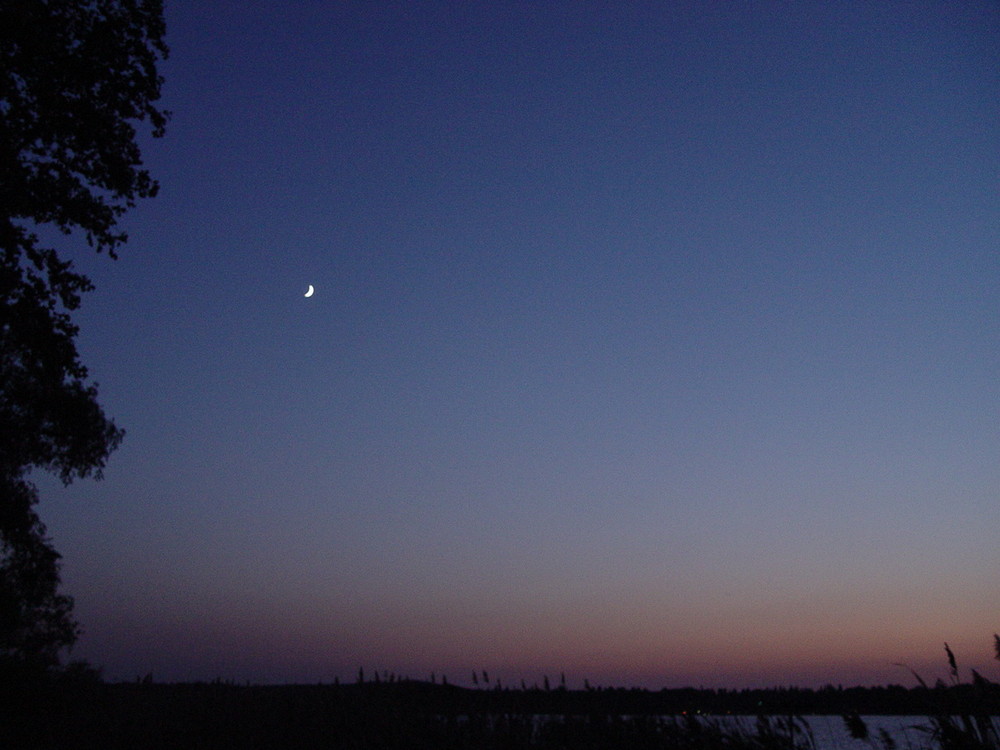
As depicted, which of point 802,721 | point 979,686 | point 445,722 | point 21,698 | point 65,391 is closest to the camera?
point 979,686

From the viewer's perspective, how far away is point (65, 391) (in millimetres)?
22141

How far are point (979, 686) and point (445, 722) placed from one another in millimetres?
12685

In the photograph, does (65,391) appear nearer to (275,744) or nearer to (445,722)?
(275,744)

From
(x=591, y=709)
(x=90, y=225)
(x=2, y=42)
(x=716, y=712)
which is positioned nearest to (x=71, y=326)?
(x=90, y=225)

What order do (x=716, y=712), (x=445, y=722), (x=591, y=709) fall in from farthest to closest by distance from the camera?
(x=445, y=722) < (x=591, y=709) < (x=716, y=712)

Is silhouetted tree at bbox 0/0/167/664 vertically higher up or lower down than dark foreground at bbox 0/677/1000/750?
higher up

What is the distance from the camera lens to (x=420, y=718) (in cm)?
1805

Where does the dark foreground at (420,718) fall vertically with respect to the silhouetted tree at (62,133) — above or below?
below

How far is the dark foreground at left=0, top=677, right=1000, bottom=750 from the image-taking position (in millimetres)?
10595

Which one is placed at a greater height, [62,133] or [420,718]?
[62,133]

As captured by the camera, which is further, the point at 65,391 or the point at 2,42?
the point at 65,391

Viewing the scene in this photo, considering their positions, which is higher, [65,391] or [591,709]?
[65,391]

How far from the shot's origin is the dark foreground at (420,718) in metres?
10.6

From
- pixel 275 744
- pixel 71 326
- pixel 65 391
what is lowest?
pixel 275 744
